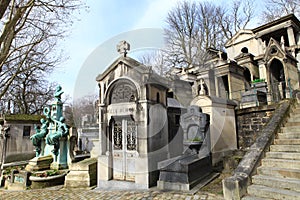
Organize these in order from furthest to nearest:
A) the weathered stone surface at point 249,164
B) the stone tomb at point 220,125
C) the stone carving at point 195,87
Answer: the stone carving at point 195,87 → the stone tomb at point 220,125 → the weathered stone surface at point 249,164

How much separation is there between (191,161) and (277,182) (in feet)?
7.72

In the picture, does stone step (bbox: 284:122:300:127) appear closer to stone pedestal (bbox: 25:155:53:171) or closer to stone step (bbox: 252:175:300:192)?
stone step (bbox: 252:175:300:192)

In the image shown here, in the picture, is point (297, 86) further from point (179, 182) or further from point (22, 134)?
point (22, 134)

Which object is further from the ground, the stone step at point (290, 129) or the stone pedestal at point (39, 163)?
the stone step at point (290, 129)

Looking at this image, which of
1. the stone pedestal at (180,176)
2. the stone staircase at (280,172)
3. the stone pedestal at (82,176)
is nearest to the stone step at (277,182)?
the stone staircase at (280,172)

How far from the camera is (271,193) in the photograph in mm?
3799

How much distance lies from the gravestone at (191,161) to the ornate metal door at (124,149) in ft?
3.28

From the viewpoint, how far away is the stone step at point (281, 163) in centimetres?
428

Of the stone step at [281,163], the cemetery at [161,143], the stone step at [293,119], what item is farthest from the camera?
the stone step at [293,119]

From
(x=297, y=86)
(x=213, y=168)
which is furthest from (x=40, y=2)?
(x=297, y=86)

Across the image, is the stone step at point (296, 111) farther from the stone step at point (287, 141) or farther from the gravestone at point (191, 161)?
the gravestone at point (191, 161)

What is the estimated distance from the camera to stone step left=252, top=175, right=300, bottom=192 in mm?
3778

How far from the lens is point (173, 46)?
23.3 meters

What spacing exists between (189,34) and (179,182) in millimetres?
22142
